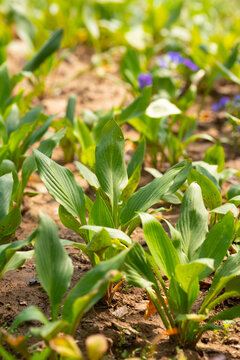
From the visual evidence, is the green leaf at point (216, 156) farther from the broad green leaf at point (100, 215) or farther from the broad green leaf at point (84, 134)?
the broad green leaf at point (100, 215)

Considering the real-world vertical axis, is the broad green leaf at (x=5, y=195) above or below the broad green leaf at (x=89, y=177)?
above

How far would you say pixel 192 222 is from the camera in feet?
5.79

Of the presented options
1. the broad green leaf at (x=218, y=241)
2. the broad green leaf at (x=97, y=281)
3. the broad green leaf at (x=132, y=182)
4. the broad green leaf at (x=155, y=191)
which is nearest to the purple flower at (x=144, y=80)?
the broad green leaf at (x=132, y=182)

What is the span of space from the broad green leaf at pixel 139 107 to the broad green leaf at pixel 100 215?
32.6 inches

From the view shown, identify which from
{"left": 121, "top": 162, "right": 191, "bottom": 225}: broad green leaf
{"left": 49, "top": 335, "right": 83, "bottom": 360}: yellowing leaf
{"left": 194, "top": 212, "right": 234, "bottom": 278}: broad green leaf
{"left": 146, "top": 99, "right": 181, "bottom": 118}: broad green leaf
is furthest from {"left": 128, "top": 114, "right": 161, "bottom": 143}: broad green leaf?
{"left": 49, "top": 335, "right": 83, "bottom": 360}: yellowing leaf

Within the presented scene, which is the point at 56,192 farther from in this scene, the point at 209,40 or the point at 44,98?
the point at 209,40

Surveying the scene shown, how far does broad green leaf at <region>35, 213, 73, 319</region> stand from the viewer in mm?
1494

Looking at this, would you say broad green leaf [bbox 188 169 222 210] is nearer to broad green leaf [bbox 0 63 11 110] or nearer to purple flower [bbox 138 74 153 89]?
purple flower [bbox 138 74 153 89]

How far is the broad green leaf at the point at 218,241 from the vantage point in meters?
1.67

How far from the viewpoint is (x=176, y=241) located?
1.70 metres

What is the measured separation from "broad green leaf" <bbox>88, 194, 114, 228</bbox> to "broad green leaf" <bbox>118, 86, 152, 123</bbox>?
83 cm

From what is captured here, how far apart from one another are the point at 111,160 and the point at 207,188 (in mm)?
421

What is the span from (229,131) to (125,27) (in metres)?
1.43

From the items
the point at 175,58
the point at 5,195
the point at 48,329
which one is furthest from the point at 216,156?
the point at 48,329
